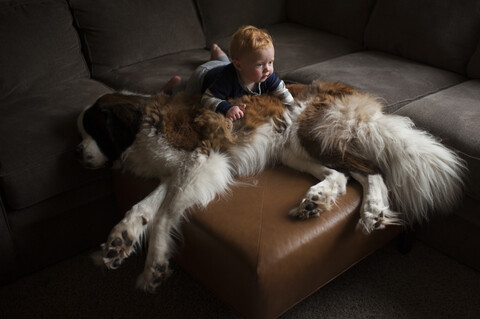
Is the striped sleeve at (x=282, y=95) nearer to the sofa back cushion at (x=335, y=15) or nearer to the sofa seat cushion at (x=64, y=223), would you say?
the sofa seat cushion at (x=64, y=223)

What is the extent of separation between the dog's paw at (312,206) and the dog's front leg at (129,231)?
21.1 inches

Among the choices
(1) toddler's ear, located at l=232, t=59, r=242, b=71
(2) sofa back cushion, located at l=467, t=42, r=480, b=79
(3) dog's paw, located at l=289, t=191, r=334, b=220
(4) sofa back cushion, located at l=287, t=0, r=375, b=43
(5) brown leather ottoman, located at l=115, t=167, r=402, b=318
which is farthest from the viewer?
(4) sofa back cushion, located at l=287, t=0, r=375, b=43

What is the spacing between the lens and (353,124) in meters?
1.82

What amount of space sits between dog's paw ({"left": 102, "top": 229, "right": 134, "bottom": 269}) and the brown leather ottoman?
0.20 meters

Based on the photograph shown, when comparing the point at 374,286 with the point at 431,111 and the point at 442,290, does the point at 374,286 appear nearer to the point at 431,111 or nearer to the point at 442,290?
the point at 442,290

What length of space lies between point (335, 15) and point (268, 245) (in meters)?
2.28

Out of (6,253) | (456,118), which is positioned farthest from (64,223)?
(456,118)

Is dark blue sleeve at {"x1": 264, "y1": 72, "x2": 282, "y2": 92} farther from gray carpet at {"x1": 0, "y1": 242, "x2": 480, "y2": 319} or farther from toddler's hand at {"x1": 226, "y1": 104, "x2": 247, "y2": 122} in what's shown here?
gray carpet at {"x1": 0, "y1": 242, "x2": 480, "y2": 319}

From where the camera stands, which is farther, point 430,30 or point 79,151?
point 430,30

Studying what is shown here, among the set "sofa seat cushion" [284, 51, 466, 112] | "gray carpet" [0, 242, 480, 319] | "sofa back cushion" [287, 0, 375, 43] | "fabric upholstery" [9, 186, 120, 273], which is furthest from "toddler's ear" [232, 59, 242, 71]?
"sofa back cushion" [287, 0, 375, 43]

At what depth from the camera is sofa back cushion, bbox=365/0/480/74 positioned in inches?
98.1

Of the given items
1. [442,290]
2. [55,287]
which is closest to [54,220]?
[55,287]

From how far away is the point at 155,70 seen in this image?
2.68 metres

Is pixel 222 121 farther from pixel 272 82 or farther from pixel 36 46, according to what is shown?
pixel 36 46
